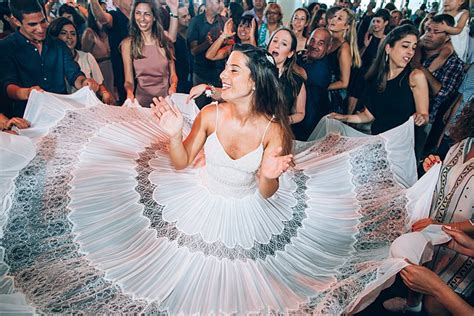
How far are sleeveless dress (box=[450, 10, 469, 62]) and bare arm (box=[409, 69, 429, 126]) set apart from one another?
237 mm

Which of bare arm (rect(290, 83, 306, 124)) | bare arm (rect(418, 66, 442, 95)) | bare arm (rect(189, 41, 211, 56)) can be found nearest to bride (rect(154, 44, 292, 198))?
bare arm (rect(189, 41, 211, 56))

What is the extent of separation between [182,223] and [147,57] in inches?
41.5

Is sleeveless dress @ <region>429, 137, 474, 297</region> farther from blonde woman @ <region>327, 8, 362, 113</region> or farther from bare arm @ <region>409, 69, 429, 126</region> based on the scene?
blonde woman @ <region>327, 8, 362, 113</region>

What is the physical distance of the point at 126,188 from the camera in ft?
5.41

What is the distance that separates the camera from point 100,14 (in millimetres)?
1945

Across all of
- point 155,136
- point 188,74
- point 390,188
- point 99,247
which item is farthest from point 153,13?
point 390,188

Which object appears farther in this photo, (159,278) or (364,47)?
(364,47)

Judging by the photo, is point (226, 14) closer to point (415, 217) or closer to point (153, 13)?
point (153, 13)

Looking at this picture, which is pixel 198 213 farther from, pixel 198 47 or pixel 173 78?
pixel 198 47

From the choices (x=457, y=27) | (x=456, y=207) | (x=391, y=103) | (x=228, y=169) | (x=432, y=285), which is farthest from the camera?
(x=391, y=103)

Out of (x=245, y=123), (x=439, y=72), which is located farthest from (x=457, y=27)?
(x=245, y=123)

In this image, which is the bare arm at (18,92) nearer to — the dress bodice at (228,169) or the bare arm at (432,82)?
the dress bodice at (228,169)

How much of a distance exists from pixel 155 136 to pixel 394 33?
1.54 metres

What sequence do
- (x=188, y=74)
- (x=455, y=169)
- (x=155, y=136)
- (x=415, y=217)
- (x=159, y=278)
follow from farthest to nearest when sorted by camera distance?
(x=188, y=74), (x=155, y=136), (x=415, y=217), (x=455, y=169), (x=159, y=278)
